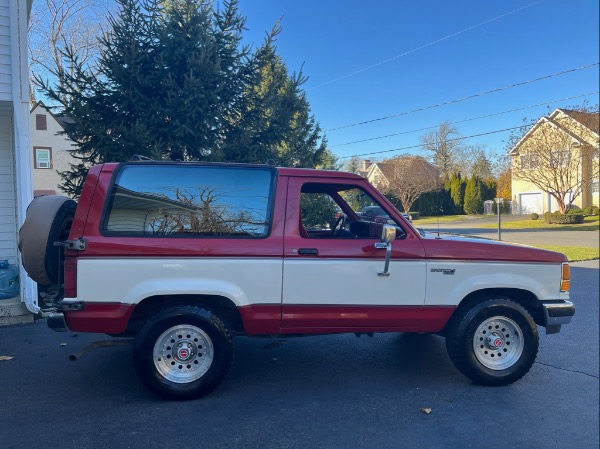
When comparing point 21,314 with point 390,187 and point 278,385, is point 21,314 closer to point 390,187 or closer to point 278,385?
point 278,385

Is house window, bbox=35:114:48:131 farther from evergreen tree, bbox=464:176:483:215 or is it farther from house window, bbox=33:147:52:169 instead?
Answer: evergreen tree, bbox=464:176:483:215

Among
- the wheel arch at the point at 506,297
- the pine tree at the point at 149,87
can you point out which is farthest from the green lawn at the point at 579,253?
the pine tree at the point at 149,87

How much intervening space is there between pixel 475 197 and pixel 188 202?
127ft

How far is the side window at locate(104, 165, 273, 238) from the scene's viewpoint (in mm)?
3840

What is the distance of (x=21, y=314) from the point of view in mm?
6473

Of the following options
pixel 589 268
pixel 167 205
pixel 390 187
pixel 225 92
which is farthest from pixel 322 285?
pixel 390 187

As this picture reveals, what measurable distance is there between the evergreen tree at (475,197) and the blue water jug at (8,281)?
3751 centimetres

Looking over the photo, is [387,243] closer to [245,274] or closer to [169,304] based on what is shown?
[245,274]

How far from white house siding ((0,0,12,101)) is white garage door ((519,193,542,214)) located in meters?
33.6

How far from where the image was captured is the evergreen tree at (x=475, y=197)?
127 ft

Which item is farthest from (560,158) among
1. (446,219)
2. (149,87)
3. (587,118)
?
(149,87)

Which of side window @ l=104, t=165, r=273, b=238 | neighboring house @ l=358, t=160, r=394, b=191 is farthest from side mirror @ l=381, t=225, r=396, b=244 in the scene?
neighboring house @ l=358, t=160, r=394, b=191

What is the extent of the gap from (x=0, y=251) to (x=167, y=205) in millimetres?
4920

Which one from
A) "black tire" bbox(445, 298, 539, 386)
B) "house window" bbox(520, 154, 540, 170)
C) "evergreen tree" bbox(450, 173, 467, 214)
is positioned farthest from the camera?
"evergreen tree" bbox(450, 173, 467, 214)
